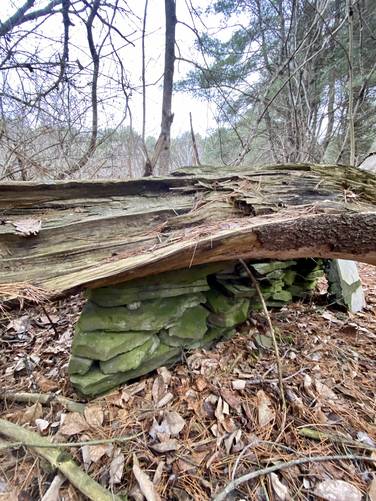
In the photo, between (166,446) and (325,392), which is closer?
(166,446)

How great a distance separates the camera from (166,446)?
1.27 metres

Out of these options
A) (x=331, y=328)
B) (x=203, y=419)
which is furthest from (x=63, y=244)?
(x=331, y=328)

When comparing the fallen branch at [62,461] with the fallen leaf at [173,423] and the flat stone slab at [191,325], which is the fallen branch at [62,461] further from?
the flat stone slab at [191,325]

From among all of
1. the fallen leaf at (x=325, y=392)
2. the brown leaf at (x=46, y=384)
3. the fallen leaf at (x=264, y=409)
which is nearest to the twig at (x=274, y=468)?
the fallen leaf at (x=264, y=409)

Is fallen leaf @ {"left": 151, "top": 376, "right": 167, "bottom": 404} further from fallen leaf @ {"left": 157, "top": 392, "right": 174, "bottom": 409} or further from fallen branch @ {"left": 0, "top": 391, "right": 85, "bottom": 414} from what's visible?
fallen branch @ {"left": 0, "top": 391, "right": 85, "bottom": 414}

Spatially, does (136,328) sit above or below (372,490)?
above

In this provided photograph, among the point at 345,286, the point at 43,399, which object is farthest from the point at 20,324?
the point at 345,286

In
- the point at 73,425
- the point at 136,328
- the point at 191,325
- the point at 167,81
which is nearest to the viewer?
the point at 73,425

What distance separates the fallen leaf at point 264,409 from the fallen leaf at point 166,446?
460 mm

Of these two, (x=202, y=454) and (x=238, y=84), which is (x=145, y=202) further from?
(x=238, y=84)

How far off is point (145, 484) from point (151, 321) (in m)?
0.77

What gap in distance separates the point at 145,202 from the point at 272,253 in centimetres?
86

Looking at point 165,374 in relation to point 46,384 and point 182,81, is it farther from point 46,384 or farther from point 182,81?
point 182,81

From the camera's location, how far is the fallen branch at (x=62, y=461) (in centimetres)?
109
